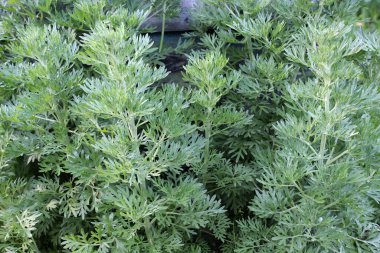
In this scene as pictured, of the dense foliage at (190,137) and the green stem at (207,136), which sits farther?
the green stem at (207,136)

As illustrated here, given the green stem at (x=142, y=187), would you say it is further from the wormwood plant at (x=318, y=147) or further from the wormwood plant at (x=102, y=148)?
the wormwood plant at (x=318, y=147)

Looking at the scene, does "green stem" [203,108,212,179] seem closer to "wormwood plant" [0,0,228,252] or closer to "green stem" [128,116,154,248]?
"wormwood plant" [0,0,228,252]

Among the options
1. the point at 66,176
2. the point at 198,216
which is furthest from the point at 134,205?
the point at 66,176

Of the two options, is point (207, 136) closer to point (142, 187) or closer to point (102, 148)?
point (142, 187)

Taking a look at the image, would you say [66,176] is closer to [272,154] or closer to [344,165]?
[272,154]

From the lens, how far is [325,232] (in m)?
1.53

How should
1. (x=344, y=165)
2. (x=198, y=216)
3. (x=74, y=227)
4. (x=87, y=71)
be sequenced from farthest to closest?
(x=87, y=71), (x=74, y=227), (x=198, y=216), (x=344, y=165)

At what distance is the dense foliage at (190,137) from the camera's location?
149 cm

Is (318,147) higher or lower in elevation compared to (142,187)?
higher

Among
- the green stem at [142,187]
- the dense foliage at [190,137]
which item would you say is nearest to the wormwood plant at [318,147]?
Result: the dense foliage at [190,137]

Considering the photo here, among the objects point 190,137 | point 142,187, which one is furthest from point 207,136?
point 142,187

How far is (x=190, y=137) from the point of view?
182 cm

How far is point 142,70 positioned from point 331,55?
1.89ft

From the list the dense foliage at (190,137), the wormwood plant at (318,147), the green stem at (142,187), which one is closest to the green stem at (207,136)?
the dense foliage at (190,137)
